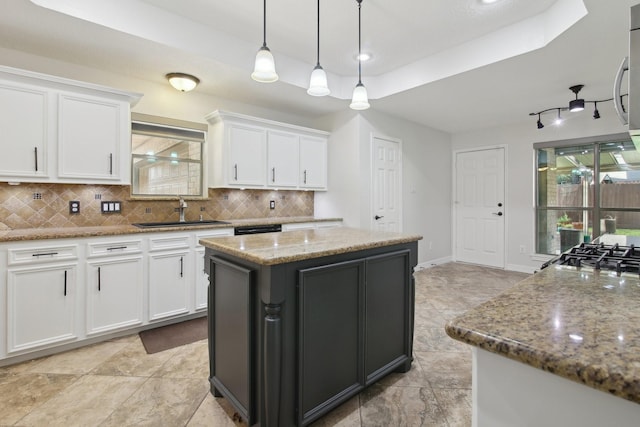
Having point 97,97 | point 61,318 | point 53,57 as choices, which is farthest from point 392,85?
point 61,318

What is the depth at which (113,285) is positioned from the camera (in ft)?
8.79

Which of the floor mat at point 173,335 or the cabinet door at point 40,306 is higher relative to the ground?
the cabinet door at point 40,306

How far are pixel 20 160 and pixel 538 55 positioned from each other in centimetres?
451

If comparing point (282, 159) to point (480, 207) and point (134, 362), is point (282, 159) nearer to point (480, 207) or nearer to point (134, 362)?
point (134, 362)

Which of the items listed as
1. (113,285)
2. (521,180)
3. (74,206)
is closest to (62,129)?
(74,206)

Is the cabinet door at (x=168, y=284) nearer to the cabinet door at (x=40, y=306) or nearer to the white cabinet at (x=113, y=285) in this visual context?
the white cabinet at (x=113, y=285)

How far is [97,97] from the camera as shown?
2.80 metres

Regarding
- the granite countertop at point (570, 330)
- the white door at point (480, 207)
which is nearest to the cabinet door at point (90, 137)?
the granite countertop at point (570, 330)

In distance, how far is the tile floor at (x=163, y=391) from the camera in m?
1.76

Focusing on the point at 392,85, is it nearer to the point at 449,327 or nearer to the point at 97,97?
the point at 97,97

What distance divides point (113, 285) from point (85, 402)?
3.31 feet

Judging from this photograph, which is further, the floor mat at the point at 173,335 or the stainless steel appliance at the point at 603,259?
the floor mat at the point at 173,335

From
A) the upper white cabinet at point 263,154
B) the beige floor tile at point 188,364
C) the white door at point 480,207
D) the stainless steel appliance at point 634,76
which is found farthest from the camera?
the white door at point 480,207

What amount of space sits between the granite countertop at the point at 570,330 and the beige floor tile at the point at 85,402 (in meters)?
2.11
